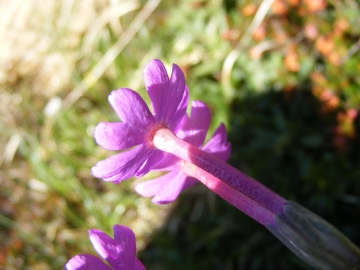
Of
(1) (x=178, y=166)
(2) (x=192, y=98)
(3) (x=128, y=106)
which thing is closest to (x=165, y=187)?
(1) (x=178, y=166)

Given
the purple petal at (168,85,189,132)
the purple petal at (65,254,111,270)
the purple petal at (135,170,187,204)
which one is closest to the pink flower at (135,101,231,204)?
the purple petal at (135,170,187,204)

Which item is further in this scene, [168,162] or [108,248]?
[168,162]

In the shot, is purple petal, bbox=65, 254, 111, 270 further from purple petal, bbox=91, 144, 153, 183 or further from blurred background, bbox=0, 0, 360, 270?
blurred background, bbox=0, 0, 360, 270

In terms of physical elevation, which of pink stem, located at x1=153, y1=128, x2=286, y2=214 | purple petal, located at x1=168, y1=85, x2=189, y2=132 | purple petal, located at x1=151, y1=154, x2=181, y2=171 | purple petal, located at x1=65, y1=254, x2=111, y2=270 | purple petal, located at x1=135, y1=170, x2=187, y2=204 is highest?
purple petal, located at x1=168, y1=85, x2=189, y2=132

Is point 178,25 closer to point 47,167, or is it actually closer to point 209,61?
point 209,61

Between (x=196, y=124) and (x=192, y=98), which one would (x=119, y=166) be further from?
(x=192, y=98)

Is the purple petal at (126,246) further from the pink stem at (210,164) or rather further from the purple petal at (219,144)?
the purple petal at (219,144)
